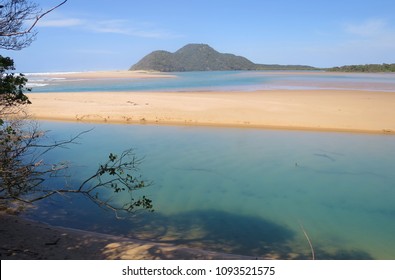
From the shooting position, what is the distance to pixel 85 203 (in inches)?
315

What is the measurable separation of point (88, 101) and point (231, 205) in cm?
2028

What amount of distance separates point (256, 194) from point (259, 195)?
0.30ft

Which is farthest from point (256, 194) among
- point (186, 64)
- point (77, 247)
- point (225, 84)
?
point (186, 64)

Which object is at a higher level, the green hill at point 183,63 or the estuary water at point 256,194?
the green hill at point 183,63

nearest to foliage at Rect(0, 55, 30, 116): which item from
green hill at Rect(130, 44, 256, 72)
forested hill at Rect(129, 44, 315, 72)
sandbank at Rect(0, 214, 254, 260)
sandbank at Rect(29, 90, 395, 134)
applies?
sandbank at Rect(0, 214, 254, 260)

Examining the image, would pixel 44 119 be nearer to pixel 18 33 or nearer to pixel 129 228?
pixel 129 228

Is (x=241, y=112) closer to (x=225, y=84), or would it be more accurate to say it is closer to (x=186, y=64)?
(x=225, y=84)

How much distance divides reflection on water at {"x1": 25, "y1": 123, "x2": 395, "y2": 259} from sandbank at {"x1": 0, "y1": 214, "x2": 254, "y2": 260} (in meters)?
0.58

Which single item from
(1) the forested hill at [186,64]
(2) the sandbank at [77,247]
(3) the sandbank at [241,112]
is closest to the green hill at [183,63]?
(1) the forested hill at [186,64]

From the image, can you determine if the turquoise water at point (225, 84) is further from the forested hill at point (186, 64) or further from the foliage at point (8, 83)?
the forested hill at point (186, 64)

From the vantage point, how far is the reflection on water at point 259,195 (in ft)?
20.8

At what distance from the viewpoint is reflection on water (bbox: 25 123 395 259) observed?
635 centimetres

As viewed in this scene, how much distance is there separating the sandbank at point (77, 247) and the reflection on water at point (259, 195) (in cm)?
58

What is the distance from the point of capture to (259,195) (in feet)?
28.3
